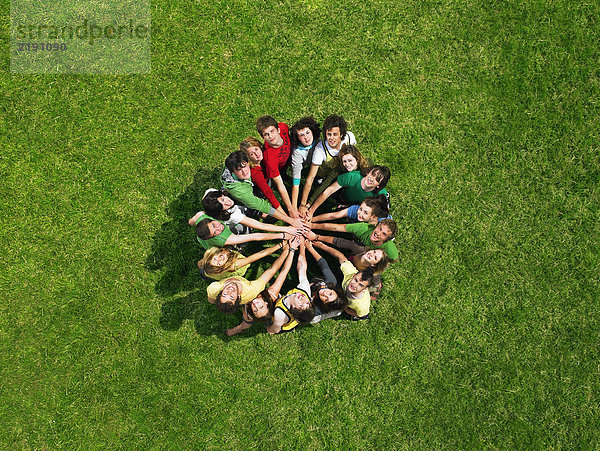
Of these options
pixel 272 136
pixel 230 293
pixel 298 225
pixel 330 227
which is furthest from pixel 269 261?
pixel 272 136

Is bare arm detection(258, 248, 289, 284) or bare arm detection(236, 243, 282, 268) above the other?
bare arm detection(236, 243, 282, 268)

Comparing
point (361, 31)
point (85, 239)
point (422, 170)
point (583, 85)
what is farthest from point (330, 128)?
point (583, 85)

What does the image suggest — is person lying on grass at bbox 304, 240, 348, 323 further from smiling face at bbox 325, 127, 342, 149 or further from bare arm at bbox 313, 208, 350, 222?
smiling face at bbox 325, 127, 342, 149

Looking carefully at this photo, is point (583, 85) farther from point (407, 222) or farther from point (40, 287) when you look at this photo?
point (40, 287)

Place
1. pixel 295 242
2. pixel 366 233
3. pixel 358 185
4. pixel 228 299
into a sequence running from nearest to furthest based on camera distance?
pixel 228 299, pixel 366 233, pixel 358 185, pixel 295 242

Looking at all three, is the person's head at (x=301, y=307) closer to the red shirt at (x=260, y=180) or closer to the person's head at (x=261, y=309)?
the person's head at (x=261, y=309)

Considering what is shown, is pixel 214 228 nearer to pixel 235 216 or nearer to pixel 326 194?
pixel 235 216

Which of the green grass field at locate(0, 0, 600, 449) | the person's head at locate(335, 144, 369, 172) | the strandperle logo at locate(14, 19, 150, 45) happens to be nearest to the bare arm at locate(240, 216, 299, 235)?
the person's head at locate(335, 144, 369, 172)
